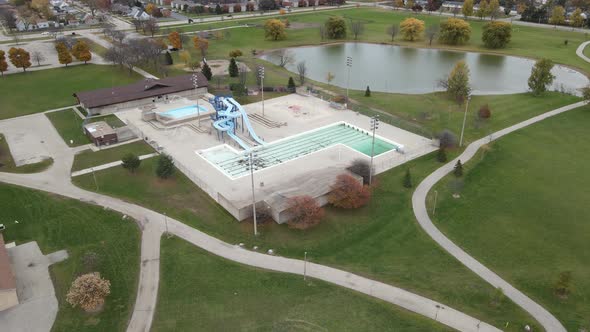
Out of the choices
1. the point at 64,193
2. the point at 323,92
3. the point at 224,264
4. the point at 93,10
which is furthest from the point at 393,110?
the point at 93,10

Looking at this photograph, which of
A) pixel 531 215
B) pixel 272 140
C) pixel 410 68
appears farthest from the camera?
pixel 410 68

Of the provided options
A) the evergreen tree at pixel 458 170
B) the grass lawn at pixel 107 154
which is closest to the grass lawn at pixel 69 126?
the grass lawn at pixel 107 154

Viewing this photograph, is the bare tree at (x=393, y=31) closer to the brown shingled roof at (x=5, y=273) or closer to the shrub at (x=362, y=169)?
the shrub at (x=362, y=169)

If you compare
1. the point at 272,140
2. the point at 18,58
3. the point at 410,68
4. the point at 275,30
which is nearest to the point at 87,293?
the point at 272,140

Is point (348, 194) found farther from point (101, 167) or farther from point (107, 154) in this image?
point (107, 154)

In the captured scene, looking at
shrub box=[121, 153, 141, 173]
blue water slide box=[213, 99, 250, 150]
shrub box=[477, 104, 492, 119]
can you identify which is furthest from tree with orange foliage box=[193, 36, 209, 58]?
shrub box=[477, 104, 492, 119]

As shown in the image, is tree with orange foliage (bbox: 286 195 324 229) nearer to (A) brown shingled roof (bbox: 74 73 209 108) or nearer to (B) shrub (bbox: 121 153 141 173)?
(B) shrub (bbox: 121 153 141 173)

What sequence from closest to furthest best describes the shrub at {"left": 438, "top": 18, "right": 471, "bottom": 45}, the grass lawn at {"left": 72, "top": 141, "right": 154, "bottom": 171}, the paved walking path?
the paved walking path < the grass lawn at {"left": 72, "top": 141, "right": 154, "bottom": 171} < the shrub at {"left": 438, "top": 18, "right": 471, "bottom": 45}
